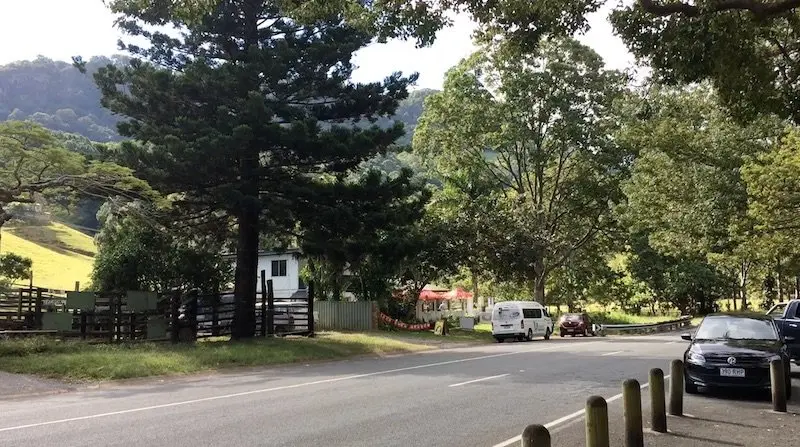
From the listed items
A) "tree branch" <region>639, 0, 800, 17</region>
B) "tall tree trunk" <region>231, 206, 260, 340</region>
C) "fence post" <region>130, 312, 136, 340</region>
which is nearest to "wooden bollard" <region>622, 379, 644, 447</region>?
"tree branch" <region>639, 0, 800, 17</region>

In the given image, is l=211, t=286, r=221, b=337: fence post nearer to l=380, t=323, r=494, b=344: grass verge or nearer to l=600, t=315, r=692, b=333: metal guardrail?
l=380, t=323, r=494, b=344: grass verge

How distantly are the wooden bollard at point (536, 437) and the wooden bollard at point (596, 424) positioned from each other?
1.65 meters

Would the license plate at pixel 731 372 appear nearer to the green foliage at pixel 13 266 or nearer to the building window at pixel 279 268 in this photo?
the green foliage at pixel 13 266

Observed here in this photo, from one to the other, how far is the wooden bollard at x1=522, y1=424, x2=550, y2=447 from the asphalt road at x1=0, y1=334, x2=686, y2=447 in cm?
359

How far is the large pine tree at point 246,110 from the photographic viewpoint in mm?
21766

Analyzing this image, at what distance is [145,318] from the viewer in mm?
22156

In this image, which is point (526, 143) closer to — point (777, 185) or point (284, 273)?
point (777, 185)

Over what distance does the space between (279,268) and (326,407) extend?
1597 inches

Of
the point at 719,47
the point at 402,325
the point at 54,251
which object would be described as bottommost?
the point at 402,325

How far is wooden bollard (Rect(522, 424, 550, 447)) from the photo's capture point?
473 cm

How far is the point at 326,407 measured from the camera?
10.8 meters

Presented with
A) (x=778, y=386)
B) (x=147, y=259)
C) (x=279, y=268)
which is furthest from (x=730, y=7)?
(x=279, y=268)

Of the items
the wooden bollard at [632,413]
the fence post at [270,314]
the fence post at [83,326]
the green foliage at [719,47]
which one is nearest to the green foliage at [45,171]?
the fence post at [83,326]

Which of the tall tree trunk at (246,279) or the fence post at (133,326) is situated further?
the tall tree trunk at (246,279)
